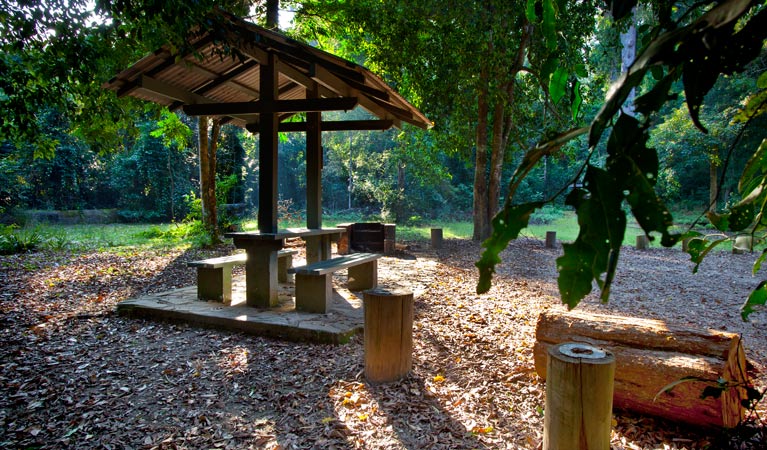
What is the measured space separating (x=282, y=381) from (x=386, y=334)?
3.12 feet

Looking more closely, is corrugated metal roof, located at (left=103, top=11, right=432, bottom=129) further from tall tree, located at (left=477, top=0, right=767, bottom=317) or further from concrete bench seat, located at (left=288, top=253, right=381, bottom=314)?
tall tree, located at (left=477, top=0, right=767, bottom=317)

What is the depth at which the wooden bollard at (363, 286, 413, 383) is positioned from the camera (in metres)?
3.62

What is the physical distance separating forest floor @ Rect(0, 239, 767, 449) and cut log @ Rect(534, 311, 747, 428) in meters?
0.15

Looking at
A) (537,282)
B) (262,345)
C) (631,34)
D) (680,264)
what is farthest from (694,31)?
(631,34)

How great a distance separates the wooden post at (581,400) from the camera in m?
2.33

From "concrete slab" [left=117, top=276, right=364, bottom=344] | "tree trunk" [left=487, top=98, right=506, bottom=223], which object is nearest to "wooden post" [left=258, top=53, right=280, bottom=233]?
"concrete slab" [left=117, top=276, right=364, bottom=344]

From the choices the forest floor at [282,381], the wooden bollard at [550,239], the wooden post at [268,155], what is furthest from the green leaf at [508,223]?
the wooden bollard at [550,239]

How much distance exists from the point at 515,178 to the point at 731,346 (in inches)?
118

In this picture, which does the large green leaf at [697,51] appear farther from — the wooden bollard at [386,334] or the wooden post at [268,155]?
the wooden post at [268,155]

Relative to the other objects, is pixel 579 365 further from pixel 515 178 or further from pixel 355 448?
pixel 515 178

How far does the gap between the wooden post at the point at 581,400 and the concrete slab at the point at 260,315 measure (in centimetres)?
247

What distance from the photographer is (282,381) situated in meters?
3.74

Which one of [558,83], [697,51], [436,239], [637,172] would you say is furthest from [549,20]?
[436,239]

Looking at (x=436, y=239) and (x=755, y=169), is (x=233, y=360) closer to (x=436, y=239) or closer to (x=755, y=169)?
(x=755, y=169)
